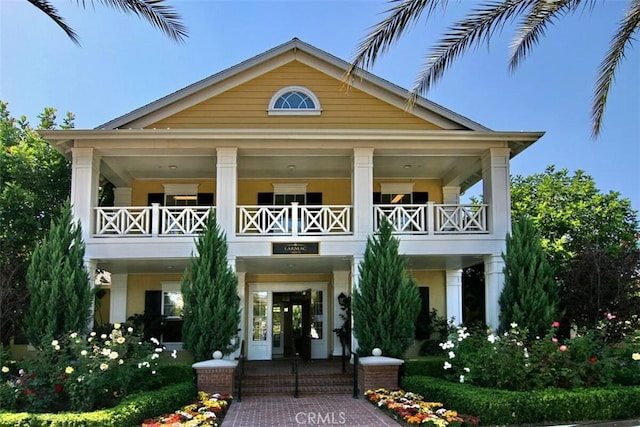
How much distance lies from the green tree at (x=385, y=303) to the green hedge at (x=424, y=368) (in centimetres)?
35

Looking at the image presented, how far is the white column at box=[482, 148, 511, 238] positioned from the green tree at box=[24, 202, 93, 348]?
Result: 392 inches

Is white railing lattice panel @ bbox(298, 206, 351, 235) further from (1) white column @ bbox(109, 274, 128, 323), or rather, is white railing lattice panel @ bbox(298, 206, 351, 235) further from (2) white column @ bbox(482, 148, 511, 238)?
(1) white column @ bbox(109, 274, 128, 323)

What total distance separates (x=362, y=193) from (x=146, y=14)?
7391 mm

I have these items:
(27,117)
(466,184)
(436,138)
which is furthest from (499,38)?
(27,117)

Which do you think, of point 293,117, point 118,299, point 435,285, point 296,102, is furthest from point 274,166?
point 435,285

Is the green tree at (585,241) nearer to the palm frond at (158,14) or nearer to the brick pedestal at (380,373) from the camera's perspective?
the brick pedestal at (380,373)

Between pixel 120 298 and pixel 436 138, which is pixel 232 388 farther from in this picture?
pixel 436 138

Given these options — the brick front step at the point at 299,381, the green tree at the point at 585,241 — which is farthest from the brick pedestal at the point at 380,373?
the green tree at the point at 585,241

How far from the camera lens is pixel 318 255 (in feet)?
47.8

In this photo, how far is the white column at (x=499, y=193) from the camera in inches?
584

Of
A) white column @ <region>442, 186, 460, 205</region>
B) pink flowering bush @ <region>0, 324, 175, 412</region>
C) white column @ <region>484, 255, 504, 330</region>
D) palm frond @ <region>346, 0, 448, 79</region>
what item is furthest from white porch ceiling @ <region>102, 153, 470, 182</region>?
palm frond @ <region>346, 0, 448, 79</region>

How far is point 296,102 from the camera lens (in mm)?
16594

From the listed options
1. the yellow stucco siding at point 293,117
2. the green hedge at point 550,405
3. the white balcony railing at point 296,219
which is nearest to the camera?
the green hedge at point 550,405

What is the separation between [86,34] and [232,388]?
7.75 metres
